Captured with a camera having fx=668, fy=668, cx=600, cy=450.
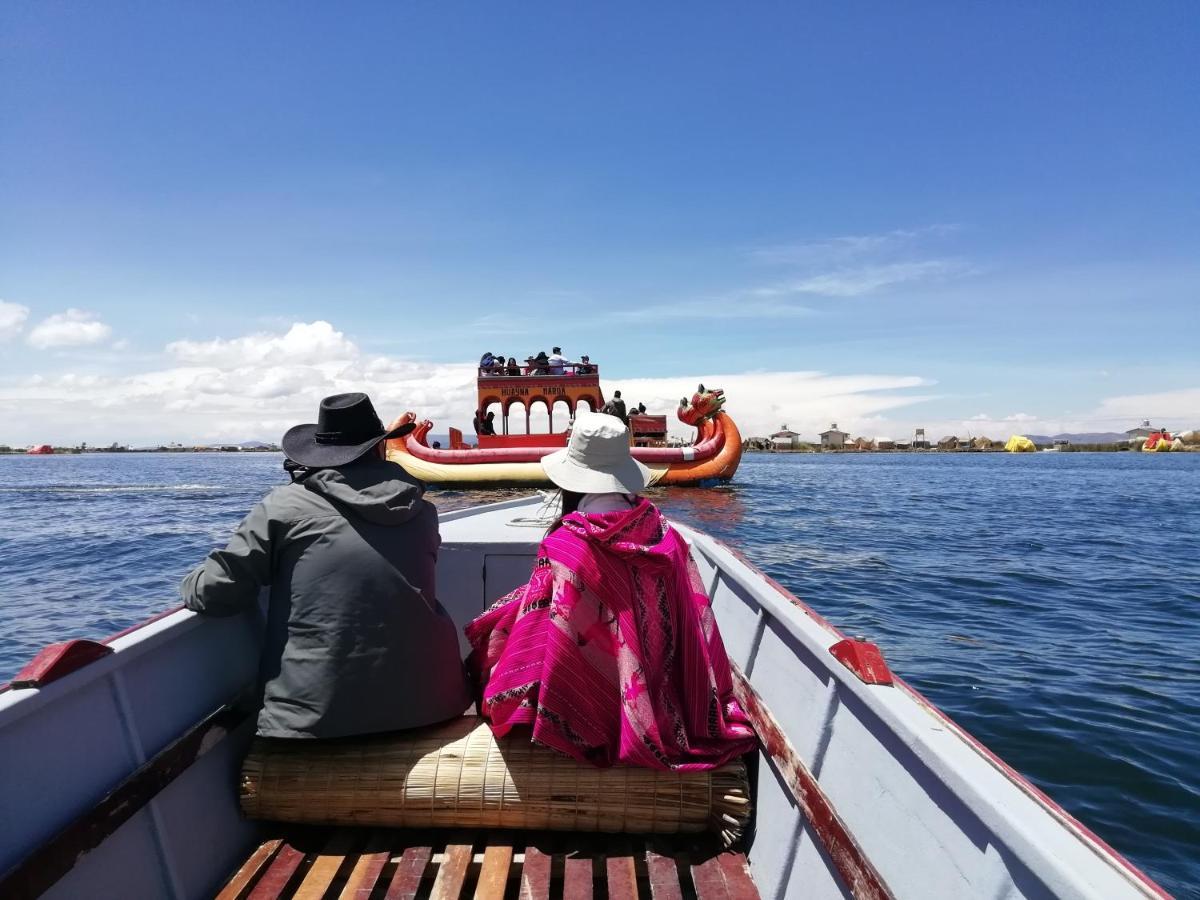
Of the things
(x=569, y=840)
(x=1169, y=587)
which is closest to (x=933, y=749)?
(x=569, y=840)

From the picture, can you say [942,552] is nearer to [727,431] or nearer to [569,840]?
[727,431]

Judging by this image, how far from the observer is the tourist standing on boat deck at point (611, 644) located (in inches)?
96.6

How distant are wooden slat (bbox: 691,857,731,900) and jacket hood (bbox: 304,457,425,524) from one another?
1693 mm

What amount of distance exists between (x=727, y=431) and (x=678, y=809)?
22.8 meters

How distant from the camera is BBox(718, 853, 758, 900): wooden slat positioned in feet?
7.76

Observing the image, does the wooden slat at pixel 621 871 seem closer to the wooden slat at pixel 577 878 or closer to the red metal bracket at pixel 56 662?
the wooden slat at pixel 577 878

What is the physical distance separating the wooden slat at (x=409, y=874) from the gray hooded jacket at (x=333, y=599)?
17.8 inches

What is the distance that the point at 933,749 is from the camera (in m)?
1.60

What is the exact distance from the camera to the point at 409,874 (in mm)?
2379

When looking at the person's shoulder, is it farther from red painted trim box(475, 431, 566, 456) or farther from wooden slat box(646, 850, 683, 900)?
red painted trim box(475, 431, 566, 456)

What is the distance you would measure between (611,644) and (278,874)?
1461 millimetres

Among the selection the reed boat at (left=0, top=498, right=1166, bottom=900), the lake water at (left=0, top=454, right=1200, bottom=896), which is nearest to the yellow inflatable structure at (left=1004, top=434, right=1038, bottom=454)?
the lake water at (left=0, top=454, right=1200, bottom=896)

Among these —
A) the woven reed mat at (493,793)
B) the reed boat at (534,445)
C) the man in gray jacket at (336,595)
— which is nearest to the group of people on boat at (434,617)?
the man in gray jacket at (336,595)

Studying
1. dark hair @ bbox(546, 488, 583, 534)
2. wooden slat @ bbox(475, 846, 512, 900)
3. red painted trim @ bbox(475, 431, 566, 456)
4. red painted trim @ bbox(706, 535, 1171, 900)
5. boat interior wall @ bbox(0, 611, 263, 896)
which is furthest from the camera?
red painted trim @ bbox(475, 431, 566, 456)
